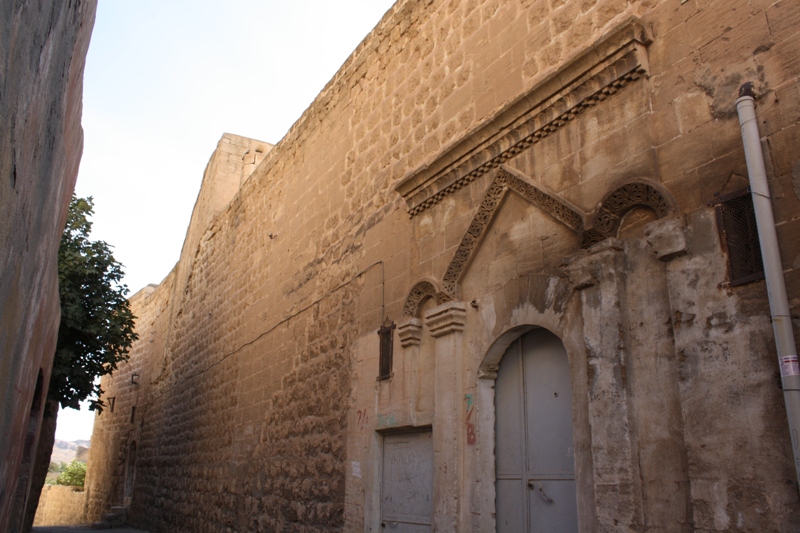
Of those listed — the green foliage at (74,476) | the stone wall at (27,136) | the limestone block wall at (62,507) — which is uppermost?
the stone wall at (27,136)

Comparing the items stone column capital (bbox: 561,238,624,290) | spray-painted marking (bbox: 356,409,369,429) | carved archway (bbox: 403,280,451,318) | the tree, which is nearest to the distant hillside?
the tree

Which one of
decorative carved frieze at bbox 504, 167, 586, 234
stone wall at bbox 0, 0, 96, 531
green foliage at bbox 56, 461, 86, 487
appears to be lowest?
green foliage at bbox 56, 461, 86, 487

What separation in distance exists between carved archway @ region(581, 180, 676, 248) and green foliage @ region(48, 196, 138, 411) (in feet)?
30.6

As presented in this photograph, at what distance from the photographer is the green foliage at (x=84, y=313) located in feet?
36.0

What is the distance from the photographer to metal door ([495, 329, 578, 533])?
4.19 meters

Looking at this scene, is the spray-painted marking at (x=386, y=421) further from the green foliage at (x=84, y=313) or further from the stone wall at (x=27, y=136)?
the green foliage at (x=84, y=313)

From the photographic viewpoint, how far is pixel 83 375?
36.1 ft

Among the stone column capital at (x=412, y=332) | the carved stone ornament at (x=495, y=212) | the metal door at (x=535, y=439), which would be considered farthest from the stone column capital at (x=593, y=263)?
the stone column capital at (x=412, y=332)

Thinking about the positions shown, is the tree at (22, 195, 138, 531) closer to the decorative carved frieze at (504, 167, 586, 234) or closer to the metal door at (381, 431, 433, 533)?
the metal door at (381, 431, 433, 533)

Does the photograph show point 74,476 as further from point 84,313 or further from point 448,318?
point 448,318

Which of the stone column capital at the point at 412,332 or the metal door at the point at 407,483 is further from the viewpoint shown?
the stone column capital at the point at 412,332

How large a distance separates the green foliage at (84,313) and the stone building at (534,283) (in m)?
3.69

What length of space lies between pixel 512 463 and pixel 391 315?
197cm

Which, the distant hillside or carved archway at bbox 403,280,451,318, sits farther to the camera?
the distant hillside
